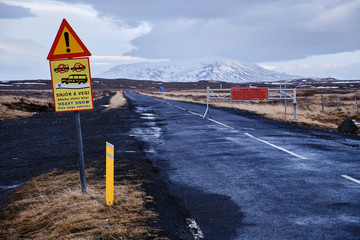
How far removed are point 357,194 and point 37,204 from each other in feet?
18.1

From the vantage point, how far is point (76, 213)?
5.22m

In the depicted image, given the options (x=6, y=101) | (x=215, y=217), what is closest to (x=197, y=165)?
(x=215, y=217)

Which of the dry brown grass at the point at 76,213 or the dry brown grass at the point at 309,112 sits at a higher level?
the dry brown grass at the point at 76,213

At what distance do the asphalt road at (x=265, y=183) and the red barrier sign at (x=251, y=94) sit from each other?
6.00 metres

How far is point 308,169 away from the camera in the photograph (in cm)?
787

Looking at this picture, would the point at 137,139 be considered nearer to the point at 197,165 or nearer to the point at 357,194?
the point at 197,165

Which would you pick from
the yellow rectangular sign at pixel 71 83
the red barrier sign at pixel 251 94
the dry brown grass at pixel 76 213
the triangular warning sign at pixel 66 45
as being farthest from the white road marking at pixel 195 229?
the red barrier sign at pixel 251 94

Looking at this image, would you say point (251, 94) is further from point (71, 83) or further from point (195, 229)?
point (195, 229)

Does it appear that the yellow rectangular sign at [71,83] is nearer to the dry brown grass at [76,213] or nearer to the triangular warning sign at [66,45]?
the triangular warning sign at [66,45]

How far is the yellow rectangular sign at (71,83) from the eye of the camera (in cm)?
559

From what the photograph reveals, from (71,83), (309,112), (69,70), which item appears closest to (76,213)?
(71,83)

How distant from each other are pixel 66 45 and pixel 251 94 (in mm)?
14658

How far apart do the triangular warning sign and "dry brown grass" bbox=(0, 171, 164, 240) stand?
2.38 m

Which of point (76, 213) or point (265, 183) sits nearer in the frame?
point (76, 213)
